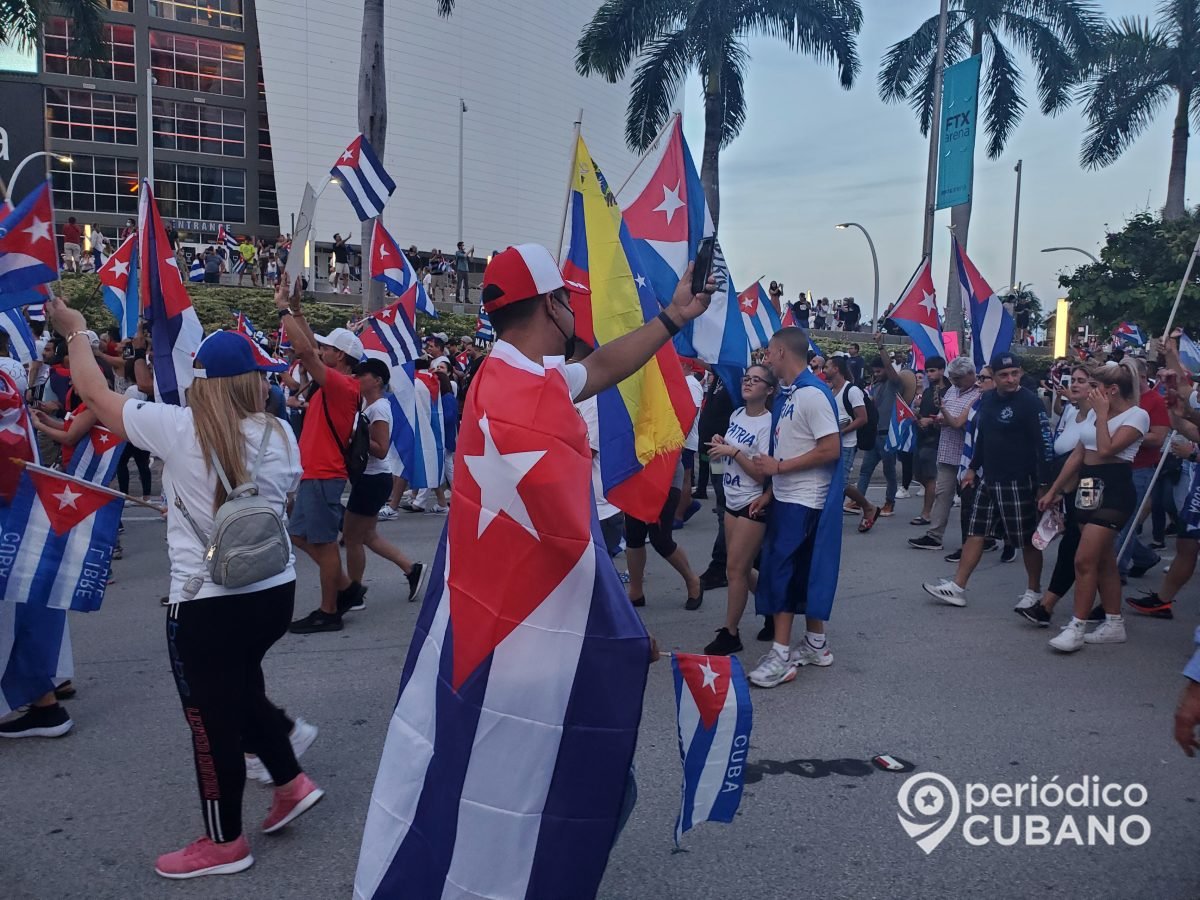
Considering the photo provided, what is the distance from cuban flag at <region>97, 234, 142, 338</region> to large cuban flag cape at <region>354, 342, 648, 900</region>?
707cm

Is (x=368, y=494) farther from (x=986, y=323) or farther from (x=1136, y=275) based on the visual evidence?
(x=1136, y=275)

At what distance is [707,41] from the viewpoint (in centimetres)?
2305

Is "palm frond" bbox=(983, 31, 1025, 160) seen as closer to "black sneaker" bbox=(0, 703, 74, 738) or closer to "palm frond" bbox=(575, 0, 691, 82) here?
"palm frond" bbox=(575, 0, 691, 82)

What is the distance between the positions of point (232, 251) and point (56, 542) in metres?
26.4

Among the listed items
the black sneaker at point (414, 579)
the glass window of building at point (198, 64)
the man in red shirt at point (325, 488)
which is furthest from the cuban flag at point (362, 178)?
the glass window of building at point (198, 64)

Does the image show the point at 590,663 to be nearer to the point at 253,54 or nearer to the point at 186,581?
the point at 186,581

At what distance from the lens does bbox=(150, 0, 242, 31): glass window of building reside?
170ft

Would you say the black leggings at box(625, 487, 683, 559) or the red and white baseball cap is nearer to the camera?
the red and white baseball cap

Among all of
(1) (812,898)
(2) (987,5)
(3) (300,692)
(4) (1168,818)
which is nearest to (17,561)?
(3) (300,692)

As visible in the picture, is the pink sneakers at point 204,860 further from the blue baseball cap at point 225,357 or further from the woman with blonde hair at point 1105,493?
the woman with blonde hair at point 1105,493

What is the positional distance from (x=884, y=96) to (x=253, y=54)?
4153 cm

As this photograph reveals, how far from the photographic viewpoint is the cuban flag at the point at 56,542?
4379mm

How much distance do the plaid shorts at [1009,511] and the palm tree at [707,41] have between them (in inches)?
655

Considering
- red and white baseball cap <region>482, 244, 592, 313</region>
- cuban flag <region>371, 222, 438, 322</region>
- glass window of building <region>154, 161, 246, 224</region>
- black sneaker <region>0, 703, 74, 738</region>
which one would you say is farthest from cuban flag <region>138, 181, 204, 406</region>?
glass window of building <region>154, 161, 246, 224</region>
